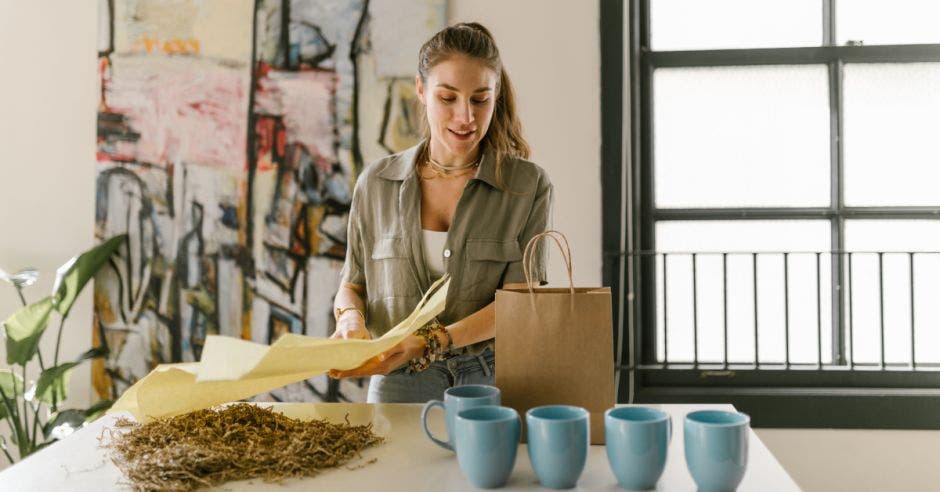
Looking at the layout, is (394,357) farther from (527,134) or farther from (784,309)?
(784,309)

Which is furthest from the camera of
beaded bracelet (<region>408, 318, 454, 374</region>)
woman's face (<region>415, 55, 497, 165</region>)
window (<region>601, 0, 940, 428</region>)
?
window (<region>601, 0, 940, 428</region>)

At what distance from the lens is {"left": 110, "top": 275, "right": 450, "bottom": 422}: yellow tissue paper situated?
34.7 inches

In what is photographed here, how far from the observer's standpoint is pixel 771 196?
2.33 meters

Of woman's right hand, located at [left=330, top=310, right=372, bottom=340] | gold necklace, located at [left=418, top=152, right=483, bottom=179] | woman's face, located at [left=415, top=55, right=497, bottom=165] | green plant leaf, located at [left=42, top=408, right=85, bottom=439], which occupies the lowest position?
green plant leaf, located at [left=42, top=408, right=85, bottom=439]

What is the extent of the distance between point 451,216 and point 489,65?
317mm

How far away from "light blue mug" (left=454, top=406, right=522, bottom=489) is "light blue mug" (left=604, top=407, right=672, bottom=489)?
0.11 meters

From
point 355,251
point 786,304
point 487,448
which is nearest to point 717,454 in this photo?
point 487,448

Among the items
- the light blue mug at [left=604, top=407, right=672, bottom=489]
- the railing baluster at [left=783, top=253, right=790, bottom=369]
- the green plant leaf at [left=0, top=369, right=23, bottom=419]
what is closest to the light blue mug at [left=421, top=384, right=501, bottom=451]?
the light blue mug at [left=604, top=407, right=672, bottom=489]

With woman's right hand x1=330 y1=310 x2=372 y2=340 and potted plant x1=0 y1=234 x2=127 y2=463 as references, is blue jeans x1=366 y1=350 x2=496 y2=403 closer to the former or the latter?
woman's right hand x1=330 y1=310 x2=372 y2=340

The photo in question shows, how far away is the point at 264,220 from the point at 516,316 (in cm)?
143

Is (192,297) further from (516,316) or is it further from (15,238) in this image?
(516,316)

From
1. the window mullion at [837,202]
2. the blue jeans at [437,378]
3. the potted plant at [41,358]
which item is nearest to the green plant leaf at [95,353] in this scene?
the potted plant at [41,358]

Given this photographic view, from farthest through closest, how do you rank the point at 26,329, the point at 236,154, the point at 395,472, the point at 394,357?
the point at 236,154
the point at 26,329
the point at 394,357
the point at 395,472

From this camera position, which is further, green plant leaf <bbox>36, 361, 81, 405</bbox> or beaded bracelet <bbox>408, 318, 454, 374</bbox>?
green plant leaf <bbox>36, 361, 81, 405</bbox>
